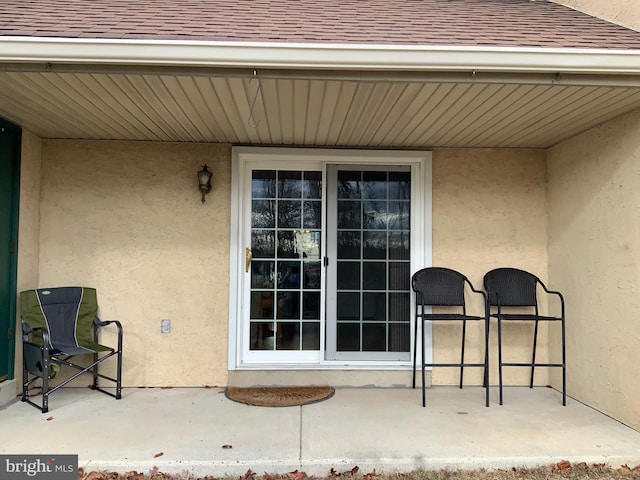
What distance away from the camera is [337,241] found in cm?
409

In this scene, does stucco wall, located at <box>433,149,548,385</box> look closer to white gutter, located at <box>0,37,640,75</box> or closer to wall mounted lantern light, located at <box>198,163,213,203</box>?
white gutter, located at <box>0,37,640,75</box>

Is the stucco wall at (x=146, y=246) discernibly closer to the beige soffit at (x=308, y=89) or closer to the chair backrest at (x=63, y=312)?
the chair backrest at (x=63, y=312)

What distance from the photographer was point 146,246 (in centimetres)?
394

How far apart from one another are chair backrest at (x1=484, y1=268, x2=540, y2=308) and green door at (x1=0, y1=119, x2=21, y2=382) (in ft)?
13.1

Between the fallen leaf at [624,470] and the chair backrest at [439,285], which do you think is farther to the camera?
the chair backrest at [439,285]

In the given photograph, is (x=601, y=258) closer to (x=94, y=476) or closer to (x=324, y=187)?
(x=324, y=187)

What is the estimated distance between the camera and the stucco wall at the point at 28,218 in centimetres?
363

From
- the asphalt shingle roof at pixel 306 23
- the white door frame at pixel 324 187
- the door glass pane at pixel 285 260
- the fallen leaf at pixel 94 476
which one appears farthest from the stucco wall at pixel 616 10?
the fallen leaf at pixel 94 476

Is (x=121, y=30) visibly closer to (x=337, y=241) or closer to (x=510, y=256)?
(x=337, y=241)

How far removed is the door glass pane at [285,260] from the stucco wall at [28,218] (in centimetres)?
189

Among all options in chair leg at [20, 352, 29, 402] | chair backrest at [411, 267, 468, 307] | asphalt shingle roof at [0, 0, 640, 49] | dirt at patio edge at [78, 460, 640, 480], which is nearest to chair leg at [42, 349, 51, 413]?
chair leg at [20, 352, 29, 402]

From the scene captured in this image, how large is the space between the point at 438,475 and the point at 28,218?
3.75 metres

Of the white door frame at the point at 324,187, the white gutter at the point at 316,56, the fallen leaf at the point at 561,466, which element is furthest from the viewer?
Result: the white door frame at the point at 324,187

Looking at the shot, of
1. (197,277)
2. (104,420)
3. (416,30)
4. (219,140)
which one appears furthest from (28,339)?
(416,30)
